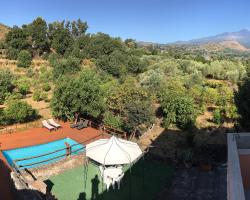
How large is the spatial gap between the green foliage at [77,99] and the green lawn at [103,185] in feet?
20.0

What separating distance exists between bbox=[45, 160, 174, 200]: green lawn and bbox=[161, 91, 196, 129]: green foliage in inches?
242

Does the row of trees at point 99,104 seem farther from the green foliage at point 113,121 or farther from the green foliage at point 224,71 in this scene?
the green foliage at point 224,71

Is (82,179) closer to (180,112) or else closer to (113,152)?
(113,152)

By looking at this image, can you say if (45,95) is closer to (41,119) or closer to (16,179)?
(41,119)

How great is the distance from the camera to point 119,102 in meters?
19.4

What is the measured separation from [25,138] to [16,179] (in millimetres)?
6771

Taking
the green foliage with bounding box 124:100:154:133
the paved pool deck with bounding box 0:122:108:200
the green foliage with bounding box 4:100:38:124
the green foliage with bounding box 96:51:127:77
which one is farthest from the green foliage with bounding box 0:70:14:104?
the green foliage with bounding box 124:100:154:133

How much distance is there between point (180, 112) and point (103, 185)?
9307 millimetres

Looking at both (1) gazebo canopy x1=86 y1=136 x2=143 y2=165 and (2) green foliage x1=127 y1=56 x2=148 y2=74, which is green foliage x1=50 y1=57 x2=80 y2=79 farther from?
(1) gazebo canopy x1=86 y1=136 x2=143 y2=165

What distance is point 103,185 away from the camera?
10906mm

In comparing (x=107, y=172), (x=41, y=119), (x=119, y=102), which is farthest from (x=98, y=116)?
(x=107, y=172)

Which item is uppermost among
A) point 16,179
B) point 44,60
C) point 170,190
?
point 44,60

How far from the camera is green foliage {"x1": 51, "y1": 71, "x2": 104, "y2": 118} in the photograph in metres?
17.8

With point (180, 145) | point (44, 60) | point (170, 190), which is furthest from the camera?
point (44, 60)
